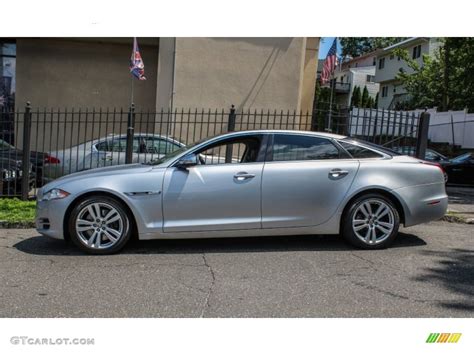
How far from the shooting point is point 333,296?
4500 millimetres

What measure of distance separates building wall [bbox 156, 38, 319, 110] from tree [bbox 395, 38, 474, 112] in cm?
940

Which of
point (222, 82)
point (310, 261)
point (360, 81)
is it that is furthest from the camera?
point (360, 81)

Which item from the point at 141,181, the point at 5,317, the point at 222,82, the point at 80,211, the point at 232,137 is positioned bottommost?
the point at 5,317

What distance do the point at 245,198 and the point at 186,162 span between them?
32.7 inches

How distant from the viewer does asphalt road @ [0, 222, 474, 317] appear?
422cm

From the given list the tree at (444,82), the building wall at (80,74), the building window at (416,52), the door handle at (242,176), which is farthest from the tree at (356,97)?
the door handle at (242,176)

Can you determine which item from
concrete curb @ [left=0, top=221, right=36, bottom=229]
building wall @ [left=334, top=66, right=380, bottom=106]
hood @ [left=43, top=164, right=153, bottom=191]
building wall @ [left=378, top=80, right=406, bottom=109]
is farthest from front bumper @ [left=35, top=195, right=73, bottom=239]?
building wall @ [left=334, top=66, right=380, bottom=106]

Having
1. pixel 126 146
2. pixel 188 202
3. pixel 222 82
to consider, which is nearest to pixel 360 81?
pixel 222 82

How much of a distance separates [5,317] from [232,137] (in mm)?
3301

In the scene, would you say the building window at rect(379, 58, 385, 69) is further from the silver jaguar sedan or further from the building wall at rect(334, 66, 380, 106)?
the silver jaguar sedan

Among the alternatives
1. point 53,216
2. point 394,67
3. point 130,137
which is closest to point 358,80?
point 394,67

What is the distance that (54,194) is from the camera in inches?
231

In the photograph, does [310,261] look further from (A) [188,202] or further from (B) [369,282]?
(A) [188,202]

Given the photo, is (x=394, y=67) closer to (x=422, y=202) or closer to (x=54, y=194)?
(x=422, y=202)
